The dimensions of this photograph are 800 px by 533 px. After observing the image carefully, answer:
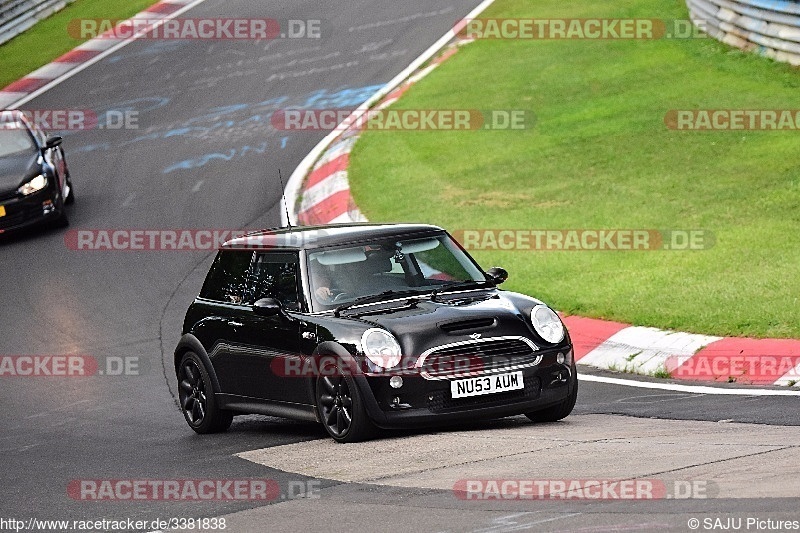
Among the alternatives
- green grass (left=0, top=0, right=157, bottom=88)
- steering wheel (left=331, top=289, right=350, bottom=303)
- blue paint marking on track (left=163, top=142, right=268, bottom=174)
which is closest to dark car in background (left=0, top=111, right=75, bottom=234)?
blue paint marking on track (left=163, top=142, right=268, bottom=174)

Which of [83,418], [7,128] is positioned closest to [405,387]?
[83,418]

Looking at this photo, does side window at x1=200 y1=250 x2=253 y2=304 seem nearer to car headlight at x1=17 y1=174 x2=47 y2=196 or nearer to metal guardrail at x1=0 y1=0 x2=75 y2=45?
car headlight at x1=17 y1=174 x2=47 y2=196

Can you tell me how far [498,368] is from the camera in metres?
9.27

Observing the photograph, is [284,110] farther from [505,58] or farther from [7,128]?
[7,128]

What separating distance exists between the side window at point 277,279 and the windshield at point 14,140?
31.6 ft

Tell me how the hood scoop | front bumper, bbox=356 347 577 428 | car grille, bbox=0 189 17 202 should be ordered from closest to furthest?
front bumper, bbox=356 347 577 428, the hood scoop, car grille, bbox=0 189 17 202

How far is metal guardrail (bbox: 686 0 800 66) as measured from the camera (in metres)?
20.5

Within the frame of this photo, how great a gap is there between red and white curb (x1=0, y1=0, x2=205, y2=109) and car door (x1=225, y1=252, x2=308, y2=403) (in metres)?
16.7

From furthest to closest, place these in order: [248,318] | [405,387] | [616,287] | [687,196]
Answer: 1. [687,196]
2. [616,287]
3. [248,318]
4. [405,387]

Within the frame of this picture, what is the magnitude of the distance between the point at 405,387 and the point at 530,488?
1.90m

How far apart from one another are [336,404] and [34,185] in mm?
10436

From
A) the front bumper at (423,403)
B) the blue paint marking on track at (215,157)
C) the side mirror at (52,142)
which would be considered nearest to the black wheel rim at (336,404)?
the front bumper at (423,403)

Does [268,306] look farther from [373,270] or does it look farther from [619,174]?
[619,174]

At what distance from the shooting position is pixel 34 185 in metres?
18.7
